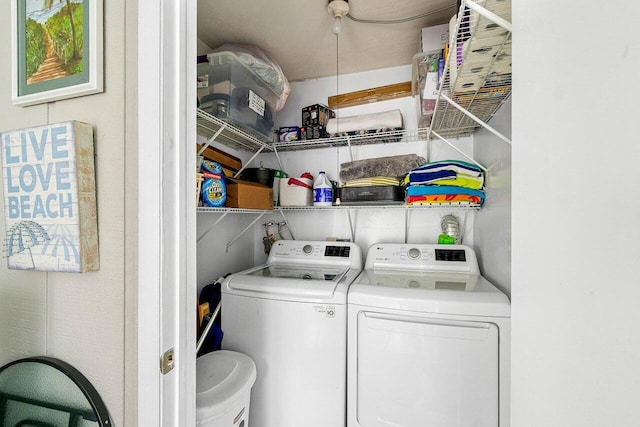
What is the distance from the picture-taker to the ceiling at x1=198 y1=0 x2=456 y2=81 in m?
1.37

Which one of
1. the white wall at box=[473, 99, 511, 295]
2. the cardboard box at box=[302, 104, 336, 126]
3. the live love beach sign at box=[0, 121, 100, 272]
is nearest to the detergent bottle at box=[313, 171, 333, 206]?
the cardboard box at box=[302, 104, 336, 126]

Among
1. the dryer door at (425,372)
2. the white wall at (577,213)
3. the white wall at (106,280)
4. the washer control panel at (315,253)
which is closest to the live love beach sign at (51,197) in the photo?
the white wall at (106,280)

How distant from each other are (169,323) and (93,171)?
0.44 meters

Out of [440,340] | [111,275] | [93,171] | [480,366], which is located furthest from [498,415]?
[93,171]

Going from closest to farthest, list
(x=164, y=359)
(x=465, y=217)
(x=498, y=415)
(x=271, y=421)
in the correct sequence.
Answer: (x=164, y=359) < (x=498, y=415) < (x=271, y=421) < (x=465, y=217)

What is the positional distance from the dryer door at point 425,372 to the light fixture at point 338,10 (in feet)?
5.26

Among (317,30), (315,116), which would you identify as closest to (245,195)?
(315,116)

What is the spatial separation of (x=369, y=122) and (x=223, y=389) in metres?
1.66

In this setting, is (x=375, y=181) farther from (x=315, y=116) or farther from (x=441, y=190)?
(x=315, y=116)

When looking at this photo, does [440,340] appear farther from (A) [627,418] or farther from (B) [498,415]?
(A) [627,418]

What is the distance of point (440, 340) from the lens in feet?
3.52

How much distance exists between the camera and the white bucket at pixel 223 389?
916 mm

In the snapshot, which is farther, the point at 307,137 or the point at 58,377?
the point at 307,137

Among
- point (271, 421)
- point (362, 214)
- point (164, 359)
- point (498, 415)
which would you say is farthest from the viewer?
point (362, 214)
